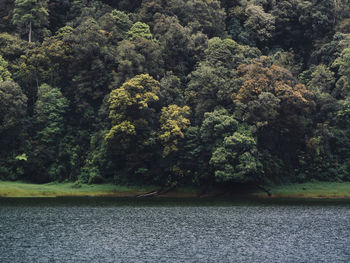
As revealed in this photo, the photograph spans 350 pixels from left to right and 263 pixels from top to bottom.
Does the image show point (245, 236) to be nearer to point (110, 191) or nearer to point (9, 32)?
point (110, 191)

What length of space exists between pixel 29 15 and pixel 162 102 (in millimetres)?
26542

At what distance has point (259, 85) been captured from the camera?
6600 centimetres

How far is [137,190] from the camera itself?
66438mm

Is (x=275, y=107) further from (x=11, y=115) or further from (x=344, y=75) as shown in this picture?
(x=11, y=115)

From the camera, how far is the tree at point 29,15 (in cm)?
7900

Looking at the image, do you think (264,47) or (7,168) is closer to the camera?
(7,168)

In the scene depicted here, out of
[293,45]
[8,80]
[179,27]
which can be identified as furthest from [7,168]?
[293,45]

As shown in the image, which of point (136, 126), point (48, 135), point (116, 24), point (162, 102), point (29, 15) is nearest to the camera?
point (136, 126)

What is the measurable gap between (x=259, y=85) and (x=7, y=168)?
116 feet

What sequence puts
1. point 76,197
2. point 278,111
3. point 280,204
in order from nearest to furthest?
point 280,204 → point 76,197 → point 278,111

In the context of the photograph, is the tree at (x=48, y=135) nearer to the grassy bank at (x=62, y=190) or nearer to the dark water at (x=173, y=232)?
the grassy bank at (x=62, y=190)

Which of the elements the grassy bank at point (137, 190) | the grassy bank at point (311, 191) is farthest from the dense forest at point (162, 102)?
the grassy bank at point (311, 191)

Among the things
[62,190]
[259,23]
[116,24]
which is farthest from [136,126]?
[259,23]

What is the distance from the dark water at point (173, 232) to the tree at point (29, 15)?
35950 mm
